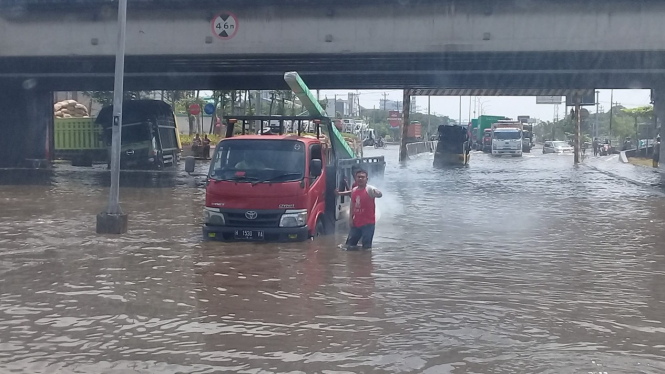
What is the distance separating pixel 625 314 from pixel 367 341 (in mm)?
3079

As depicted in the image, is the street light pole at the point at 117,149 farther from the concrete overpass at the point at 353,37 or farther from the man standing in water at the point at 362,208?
the concrete overpass at the point at 353,37

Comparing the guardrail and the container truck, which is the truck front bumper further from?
the container truck

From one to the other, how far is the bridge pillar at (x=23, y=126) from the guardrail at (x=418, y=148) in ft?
81.4

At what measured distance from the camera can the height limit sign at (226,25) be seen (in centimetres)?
2539

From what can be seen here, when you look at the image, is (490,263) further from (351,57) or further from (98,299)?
(351,57)

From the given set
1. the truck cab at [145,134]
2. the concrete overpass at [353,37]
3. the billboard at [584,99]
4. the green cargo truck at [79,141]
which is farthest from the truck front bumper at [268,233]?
the billboard at [584,99]

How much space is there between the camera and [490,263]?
1205cm

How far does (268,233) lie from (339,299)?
12.3 feet

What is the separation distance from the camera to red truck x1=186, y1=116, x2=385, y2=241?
41.8 ft

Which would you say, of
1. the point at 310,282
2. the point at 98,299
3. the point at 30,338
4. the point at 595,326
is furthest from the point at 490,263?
the point at 30,338

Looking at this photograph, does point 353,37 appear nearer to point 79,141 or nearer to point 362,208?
point 362,208

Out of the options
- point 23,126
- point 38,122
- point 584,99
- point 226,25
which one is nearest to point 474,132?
point 584,99

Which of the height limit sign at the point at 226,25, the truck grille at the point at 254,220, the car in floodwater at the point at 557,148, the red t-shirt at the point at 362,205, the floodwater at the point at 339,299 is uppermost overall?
the height limit sign at the point at 226,25

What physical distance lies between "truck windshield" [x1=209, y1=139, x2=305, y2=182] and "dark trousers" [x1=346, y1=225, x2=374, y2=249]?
1.20 m
